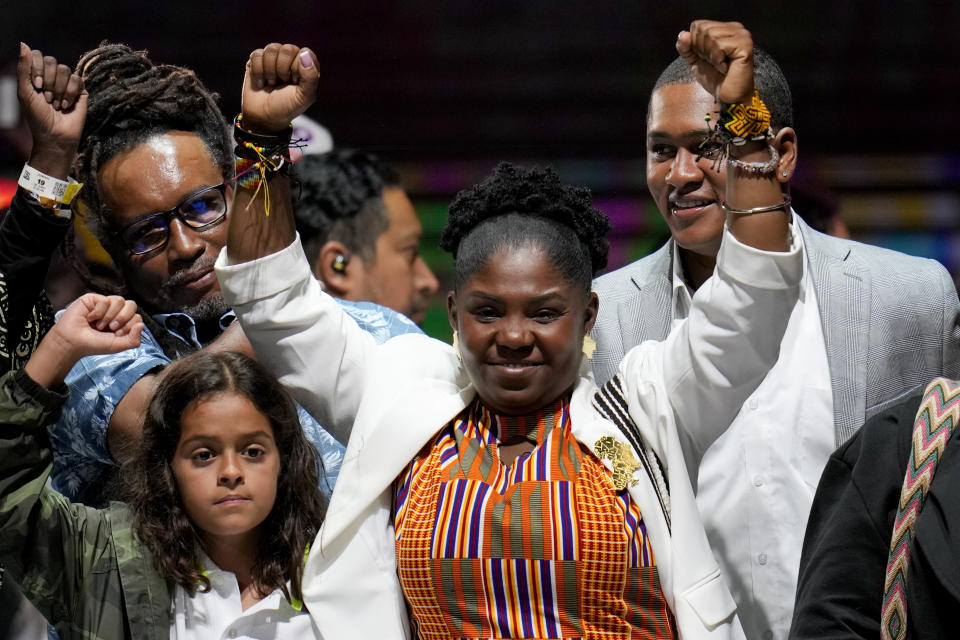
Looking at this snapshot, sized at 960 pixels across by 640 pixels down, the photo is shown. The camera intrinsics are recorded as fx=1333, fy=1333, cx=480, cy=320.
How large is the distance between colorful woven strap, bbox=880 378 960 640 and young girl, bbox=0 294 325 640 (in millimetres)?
1092

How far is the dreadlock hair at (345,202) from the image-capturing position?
4.38m

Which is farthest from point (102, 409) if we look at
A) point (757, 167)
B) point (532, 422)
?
point (757, 167)

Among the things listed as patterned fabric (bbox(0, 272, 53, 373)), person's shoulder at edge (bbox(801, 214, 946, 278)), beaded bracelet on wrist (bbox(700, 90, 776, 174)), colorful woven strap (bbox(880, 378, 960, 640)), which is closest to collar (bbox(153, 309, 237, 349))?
patterned fabric (bbox(0, 272, 53, 373))

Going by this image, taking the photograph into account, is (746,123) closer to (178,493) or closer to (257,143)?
(257,143)

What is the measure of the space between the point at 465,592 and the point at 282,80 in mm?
938

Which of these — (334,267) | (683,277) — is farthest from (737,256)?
(334,267)

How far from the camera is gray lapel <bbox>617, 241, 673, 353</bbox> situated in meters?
3.12

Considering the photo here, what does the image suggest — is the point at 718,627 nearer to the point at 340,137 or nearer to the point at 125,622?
the point at 125,622

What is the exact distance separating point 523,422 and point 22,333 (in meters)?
0.97

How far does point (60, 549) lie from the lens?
94.4 inches

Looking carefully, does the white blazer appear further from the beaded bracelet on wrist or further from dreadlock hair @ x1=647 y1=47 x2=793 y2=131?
dreadlock hair @ x1=647 y1=47 x2=793 y2=131

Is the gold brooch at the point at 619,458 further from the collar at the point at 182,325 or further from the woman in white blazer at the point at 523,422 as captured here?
the collar at the point at 182,325

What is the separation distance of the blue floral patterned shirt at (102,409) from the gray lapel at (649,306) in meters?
0.54

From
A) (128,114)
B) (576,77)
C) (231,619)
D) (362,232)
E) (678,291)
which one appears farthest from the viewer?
(362,232)
